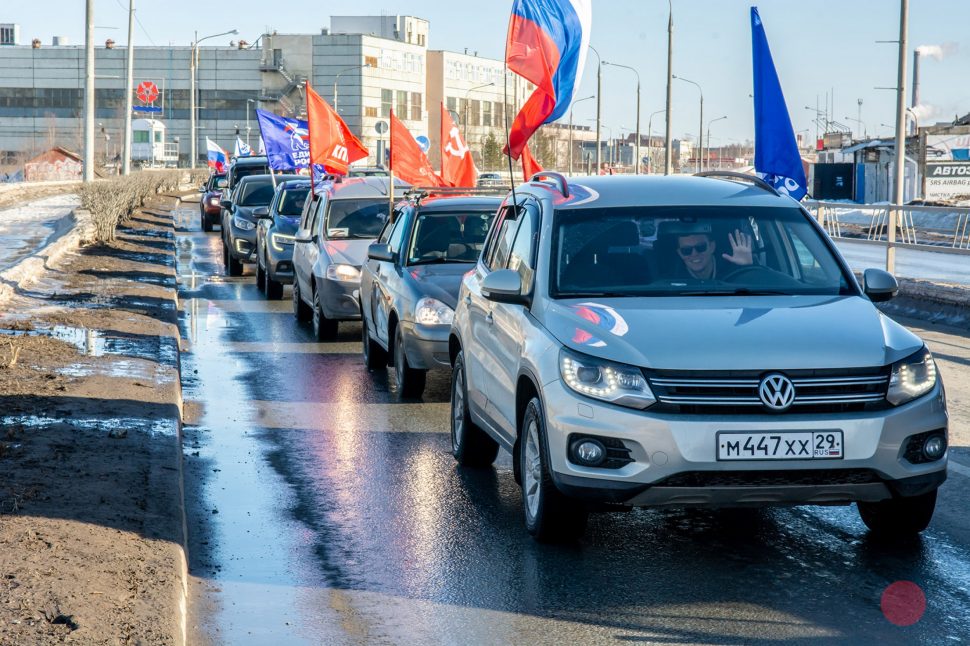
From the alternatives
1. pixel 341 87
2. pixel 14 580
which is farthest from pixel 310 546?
pixel 341 87

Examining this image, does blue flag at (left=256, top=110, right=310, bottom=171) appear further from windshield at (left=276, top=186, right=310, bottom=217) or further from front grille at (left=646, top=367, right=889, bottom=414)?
front grille at (left=646, top=367, right=889, bottom=414)

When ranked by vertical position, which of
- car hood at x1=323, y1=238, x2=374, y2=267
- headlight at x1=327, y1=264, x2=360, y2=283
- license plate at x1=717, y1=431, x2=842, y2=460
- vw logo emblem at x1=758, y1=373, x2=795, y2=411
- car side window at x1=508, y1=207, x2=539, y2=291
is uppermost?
car side window at x1=508, y1=207, x2=539, y2=291

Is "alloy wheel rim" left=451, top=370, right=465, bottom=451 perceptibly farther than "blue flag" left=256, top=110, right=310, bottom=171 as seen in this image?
No

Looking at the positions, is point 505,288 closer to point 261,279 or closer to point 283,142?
point 261,279

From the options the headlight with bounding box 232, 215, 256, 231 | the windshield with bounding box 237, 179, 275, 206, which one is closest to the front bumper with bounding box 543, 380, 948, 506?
→ the headlight with bounding box 232, 215, 256, 231

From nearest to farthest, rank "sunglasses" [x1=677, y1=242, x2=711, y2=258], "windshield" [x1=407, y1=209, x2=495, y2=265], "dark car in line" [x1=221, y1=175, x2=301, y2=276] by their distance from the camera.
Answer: "sunglasses" [x1=677, y1=242, x2=711, y2=258] → "windshield" [x1=407, y1=209, x2=495, y2=265] → "dark car in line" [x1=221, y1=175, x2=301, y2=276]

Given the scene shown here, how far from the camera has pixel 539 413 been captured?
646cm

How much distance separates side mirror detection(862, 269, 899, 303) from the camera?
7.10 meters

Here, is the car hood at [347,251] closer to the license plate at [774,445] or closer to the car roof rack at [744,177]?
the car roof rack at [744,177]

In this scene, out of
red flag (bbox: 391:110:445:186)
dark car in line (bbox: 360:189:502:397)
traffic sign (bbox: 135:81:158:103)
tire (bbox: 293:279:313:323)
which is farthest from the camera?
traffic sign (bbox: 135:81:158:103)

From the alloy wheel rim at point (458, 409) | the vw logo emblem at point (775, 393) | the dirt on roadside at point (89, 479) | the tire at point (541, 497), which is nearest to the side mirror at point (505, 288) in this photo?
the tire at point (541, 497)

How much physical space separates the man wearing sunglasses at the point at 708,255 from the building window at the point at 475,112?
145 metres

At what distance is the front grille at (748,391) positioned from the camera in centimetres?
588

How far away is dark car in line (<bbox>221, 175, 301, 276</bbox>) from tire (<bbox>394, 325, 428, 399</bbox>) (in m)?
12.8
